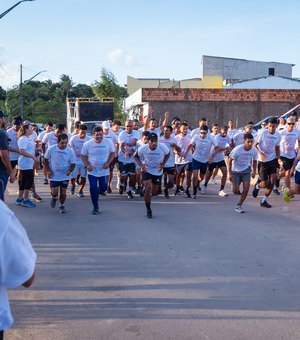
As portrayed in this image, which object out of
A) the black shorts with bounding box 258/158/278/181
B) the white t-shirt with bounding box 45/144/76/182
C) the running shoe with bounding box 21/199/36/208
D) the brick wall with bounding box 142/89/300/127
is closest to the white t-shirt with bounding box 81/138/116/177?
the white t-shirt with bounding box 45/144/76/182

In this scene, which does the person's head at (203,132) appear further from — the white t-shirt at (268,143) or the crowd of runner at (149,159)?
the white t-shirt at (268,143)

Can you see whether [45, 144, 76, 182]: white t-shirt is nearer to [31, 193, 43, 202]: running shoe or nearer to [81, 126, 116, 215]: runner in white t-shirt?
[81, 126, 116, 215]: runner in white t-shirt

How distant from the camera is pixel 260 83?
144ft

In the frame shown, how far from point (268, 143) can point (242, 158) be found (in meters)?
1.45

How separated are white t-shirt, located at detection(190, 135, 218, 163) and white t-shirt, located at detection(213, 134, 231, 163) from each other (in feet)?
1.97

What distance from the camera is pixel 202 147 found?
45.2 ft

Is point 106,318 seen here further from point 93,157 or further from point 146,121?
point 146,121

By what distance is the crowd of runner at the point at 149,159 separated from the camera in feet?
37.0

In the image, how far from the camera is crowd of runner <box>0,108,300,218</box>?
37.0 feet

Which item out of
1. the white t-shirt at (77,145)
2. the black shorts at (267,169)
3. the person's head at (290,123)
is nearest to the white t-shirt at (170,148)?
the white t-shirt at (77,145)

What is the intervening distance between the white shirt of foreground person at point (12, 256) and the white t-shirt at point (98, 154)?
344 inches

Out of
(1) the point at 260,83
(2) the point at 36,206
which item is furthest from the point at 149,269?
(1) the point at 260,83

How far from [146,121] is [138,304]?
974 cm

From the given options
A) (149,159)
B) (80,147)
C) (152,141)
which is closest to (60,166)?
(149,159)
